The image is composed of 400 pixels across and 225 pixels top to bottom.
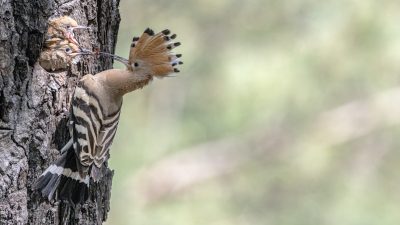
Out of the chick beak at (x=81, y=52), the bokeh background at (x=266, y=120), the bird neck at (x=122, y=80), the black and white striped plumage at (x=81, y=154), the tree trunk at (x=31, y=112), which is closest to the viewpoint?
the tree trunk at (x=31, y=112)

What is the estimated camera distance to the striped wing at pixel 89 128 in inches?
93.4

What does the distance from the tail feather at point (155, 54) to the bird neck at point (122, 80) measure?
0.04m

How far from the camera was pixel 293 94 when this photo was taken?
22.1 ft

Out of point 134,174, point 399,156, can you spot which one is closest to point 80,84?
point 134,174

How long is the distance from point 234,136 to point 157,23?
3.77 ft

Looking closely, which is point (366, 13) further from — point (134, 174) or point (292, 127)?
point (134, 174)

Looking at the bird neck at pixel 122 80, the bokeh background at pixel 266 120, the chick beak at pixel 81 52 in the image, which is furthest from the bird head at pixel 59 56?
the bokeh background at pixel 266 120

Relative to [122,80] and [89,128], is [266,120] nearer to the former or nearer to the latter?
[122,80]

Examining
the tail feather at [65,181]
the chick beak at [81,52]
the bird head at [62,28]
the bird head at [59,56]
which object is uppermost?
the bird head at [62,28]

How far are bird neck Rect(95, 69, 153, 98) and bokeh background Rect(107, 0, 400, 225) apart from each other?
3560 mm

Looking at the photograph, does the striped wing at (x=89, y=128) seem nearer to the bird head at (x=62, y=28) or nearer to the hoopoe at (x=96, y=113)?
the hoopoe at (x=96, y=113)

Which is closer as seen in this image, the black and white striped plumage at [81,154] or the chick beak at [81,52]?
the black and white striped plumage at [81,154]

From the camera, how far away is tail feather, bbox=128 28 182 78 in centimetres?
249

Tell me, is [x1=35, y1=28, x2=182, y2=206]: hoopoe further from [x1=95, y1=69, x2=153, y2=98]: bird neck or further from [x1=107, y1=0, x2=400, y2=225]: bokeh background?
[x1=107, y1=0, x2=400, y2=225]: bokeh background
